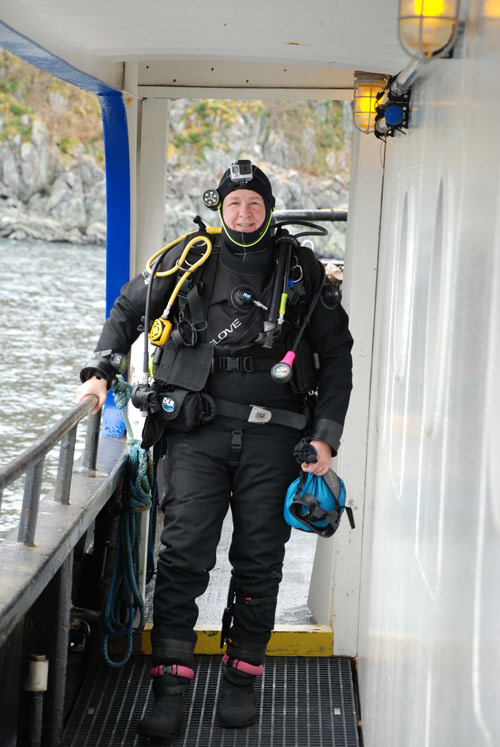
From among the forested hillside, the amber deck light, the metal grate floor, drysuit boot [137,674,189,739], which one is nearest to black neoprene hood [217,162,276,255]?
the amber deck light

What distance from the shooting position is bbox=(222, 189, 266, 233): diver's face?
9.41ft

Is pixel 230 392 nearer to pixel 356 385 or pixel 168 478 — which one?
pixel 168 478

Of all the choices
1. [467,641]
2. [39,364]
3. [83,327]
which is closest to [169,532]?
[467,641]

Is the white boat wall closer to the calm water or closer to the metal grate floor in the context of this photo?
the metal grate floor

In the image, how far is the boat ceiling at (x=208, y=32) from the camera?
8.05ft

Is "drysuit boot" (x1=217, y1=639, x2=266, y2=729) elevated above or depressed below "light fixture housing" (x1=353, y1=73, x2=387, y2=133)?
below

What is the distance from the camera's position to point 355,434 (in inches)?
140

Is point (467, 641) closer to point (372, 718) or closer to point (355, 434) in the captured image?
point (372, 718)

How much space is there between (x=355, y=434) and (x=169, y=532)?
934 millimetres

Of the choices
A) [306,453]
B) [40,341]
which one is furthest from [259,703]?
[40,341]

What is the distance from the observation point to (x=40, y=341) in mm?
10016

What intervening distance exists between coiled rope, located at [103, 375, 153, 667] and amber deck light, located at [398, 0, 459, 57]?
182 centimetres

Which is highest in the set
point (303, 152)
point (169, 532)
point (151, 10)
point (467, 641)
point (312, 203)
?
point (303, 152)

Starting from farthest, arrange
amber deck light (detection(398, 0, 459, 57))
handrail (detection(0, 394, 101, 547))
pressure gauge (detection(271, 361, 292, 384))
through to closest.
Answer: pressure gauge (detection(271, 361, 292, 384)) < handrail (detection(0, 394, 101, 547)) < amber deck light (detection(398, 0, 459, 57))
